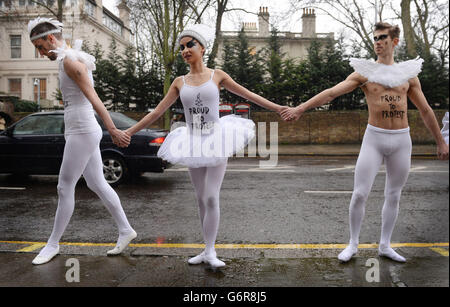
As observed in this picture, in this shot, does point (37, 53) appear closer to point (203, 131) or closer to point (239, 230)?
point (239, 230)

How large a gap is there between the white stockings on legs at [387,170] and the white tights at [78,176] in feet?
6.84

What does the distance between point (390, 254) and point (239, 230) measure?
1.92 meters

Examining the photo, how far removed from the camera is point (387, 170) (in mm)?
3256

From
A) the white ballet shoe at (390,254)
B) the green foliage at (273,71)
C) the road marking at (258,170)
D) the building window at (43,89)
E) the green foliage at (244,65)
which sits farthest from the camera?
the building window at (43,89)

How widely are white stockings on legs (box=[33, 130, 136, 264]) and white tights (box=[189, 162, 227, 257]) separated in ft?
2.83

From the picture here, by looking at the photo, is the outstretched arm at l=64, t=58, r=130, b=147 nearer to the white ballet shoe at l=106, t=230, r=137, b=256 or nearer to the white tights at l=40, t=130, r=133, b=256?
the white tights at l=40, t=130, r=133, b=256

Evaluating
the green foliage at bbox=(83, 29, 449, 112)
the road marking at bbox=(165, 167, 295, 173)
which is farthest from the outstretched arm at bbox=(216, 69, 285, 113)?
the green foliage at bbox=(83, 29, 449, 112)

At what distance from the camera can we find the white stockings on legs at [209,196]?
3096 millimetres

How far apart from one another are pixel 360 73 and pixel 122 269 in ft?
8.22

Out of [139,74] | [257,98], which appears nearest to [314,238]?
[257,98]

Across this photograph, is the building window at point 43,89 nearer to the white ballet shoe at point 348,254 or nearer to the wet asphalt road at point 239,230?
the wet asphalt road at point 239,230

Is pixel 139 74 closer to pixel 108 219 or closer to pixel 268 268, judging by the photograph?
pixel 108 219

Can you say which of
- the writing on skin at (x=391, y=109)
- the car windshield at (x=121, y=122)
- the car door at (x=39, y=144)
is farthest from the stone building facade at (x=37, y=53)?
the writing on skin at (x=391, y=109)

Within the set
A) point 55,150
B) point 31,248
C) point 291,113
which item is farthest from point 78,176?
point 55,150
